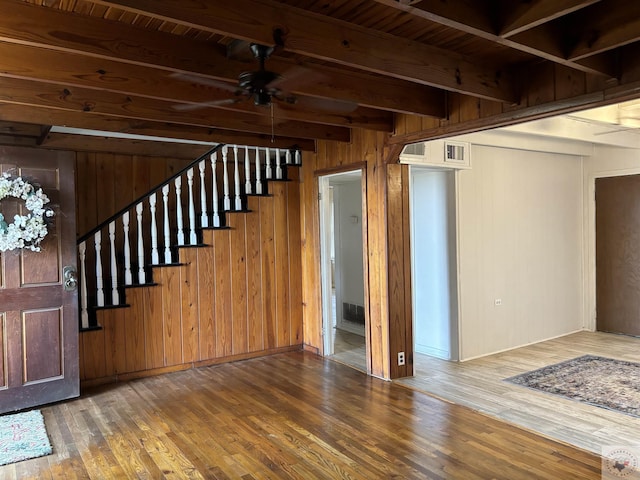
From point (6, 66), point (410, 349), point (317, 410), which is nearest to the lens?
point (6, 66)

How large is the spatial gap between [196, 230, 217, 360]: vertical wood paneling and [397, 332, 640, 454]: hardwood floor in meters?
2.13

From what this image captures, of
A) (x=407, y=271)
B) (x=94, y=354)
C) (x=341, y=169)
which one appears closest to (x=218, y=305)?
(x=94, y=354)

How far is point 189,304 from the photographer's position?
507 cm

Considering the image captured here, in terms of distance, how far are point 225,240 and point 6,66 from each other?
2.92m

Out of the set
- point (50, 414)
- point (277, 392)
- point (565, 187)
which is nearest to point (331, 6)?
point (277, 392)

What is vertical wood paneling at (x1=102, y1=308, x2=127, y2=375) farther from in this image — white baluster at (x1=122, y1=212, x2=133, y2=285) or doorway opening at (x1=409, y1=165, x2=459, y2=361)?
doorway opening at (x1=409, y1=165, x2=459, y2=361)

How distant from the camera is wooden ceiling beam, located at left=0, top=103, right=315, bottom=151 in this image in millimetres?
3727

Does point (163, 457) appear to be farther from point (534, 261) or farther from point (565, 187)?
point (565, 187)

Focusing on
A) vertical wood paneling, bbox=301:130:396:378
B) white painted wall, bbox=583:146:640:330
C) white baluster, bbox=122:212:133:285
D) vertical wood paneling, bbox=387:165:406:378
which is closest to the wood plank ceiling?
vertical wood paneling, bbox=301:130:396:378

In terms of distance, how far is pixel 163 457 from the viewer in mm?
3061

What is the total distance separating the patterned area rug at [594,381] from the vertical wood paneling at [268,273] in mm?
2619

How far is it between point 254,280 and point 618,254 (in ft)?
16.2

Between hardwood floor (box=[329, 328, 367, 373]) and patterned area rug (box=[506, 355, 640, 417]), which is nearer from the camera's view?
patterned area rug (box=[506, 355, 640, 417])

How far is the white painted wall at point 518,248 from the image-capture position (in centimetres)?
534
